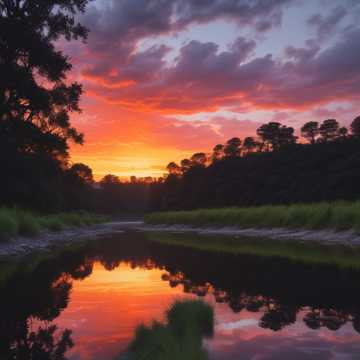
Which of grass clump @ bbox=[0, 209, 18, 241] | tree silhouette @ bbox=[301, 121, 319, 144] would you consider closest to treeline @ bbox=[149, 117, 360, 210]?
tree silhouette @ bbox=[301, 121, 319, 144]

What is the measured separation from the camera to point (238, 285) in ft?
27.9

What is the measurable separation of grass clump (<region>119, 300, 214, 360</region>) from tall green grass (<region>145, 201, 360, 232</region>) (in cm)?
1396

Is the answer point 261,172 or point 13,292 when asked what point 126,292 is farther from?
point 261,172

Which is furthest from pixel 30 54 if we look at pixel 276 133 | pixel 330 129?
pixel 276 133

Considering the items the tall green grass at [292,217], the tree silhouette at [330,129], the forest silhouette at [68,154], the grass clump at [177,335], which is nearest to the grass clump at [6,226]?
the forest silhouette at [68,154]

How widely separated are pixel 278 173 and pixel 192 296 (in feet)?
214

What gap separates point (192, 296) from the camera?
292 inches

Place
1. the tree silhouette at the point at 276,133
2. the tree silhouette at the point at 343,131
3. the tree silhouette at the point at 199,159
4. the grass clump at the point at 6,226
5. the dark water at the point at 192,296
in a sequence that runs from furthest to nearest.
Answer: the tree silhouette at the point at 199,159
the tree silhouette at the point at 276,133
the tree silhouette at the point at 343,131
the grass clump at the point at 6,226
the dark water at the point at 192,296

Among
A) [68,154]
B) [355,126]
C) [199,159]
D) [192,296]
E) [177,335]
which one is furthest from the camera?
[199,159]

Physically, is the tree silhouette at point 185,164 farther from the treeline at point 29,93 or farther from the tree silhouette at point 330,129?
the treeline at point 29,93

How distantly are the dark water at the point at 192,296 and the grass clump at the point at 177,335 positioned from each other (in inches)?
8.3

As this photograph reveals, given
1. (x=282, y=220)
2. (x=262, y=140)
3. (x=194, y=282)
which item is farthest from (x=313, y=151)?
(x=194, y=282)

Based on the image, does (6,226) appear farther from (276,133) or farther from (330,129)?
(276,133)

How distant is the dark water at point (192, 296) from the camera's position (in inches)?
178
